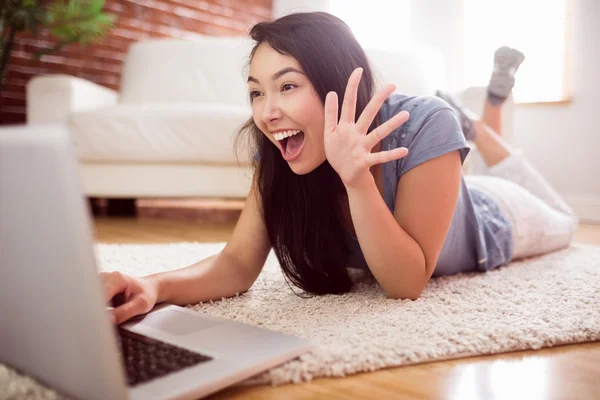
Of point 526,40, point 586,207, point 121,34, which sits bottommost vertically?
point 586,207

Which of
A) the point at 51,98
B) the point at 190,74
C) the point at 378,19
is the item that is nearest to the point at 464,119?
the point at 190,74

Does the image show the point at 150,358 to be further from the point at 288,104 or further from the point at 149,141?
the point at 149,141

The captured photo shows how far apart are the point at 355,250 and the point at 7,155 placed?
2.68 ft

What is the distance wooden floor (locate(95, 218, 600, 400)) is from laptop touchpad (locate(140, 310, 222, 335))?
0.12 meters

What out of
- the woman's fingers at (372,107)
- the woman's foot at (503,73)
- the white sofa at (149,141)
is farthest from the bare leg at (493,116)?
the woman's fingers at (372,107)

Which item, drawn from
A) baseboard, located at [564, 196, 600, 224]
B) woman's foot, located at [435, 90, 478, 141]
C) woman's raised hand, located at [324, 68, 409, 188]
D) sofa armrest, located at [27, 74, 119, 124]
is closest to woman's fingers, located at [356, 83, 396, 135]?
woman's raised hand, located at [324, 68, 409, 188]

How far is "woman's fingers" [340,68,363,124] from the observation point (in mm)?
801

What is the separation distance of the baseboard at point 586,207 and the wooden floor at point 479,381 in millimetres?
2373

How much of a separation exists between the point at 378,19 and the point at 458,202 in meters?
3.01

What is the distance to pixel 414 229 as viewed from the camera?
95 centimetres

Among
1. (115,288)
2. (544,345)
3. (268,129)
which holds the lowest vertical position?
(544,345)

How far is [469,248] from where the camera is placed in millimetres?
1319

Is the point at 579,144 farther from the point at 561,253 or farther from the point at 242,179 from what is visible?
the point at 242,179

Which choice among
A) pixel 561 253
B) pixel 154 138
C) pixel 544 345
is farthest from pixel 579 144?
pixel 544 345
